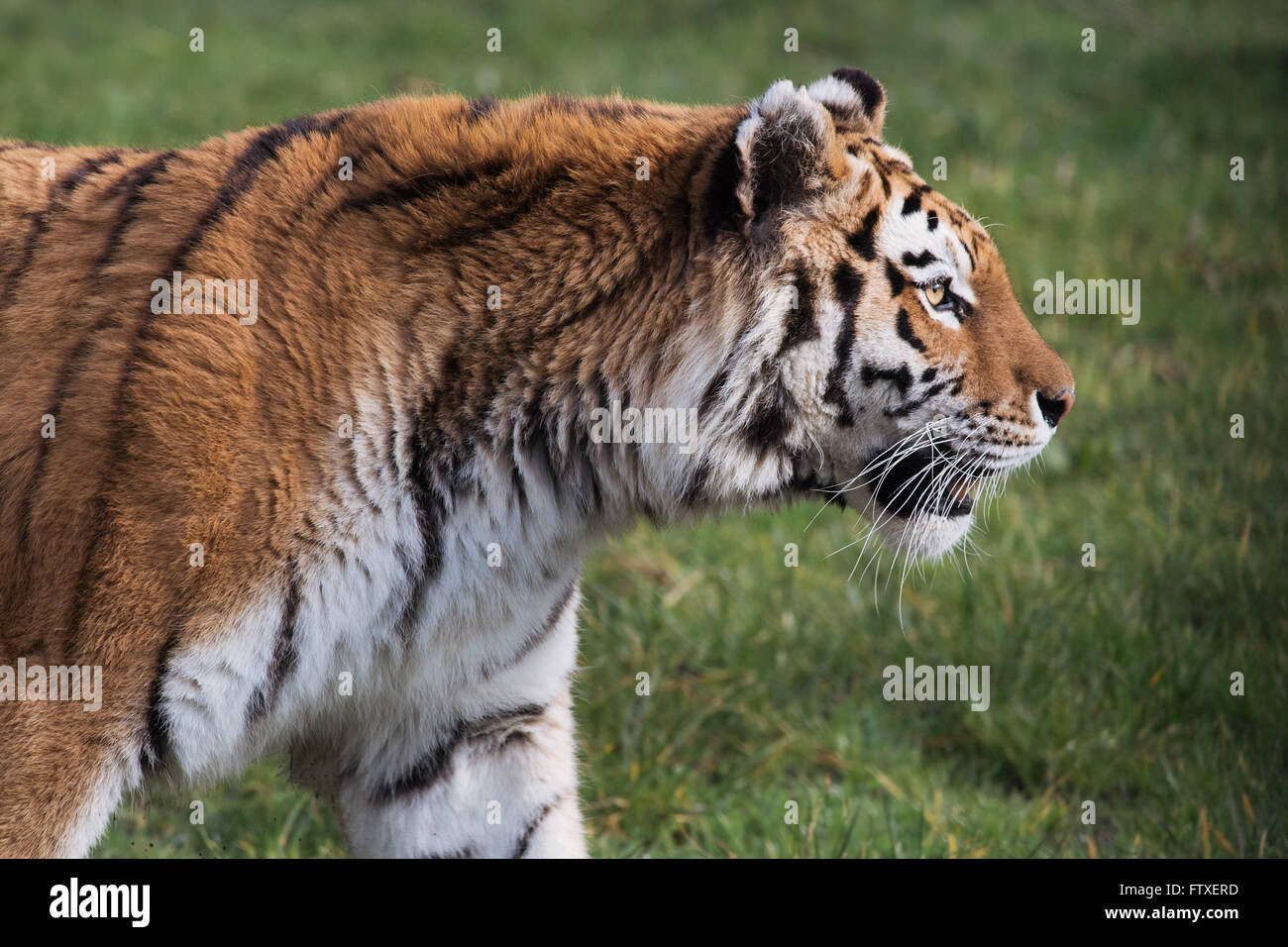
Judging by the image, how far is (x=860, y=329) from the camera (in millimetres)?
2619

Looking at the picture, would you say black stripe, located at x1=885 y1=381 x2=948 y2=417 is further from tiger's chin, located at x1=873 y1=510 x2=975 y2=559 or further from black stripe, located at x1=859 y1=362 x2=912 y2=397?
tiger's chin, located at x1=873 y1=510 x2=975 y2=559

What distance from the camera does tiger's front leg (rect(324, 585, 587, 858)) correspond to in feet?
9.64

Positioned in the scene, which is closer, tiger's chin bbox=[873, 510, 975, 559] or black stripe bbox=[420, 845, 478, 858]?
tiger's chin bbox=[873, 510, 975, 559]

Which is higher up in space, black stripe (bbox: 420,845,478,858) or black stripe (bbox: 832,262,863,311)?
black stripe (bbox: 832,262,863,311)

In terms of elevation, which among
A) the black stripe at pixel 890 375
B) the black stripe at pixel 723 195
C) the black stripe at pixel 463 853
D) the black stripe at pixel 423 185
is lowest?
the black stripe at pixel 463 853

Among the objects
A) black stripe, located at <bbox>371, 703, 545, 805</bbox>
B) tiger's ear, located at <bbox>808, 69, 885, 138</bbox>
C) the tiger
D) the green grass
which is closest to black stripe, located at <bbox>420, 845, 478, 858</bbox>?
black stripe, located at <bbox>371, 703, 545, 805</bbox>

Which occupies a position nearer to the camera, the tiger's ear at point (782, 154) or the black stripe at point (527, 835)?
the tiger's ear at point (782, 154)

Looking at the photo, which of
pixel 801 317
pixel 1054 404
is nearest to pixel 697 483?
pixel 801 317

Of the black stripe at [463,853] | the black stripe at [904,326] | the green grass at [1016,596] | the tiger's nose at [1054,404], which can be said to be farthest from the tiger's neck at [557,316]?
the green grass at [1016,596]

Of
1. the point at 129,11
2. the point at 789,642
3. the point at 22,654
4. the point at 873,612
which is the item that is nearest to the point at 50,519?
the point at 22,654

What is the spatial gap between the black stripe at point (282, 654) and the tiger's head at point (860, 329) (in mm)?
843

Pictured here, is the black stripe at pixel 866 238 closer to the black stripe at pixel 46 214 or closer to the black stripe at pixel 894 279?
the black stripe at pixel 894 279

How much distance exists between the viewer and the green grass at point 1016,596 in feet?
11.8

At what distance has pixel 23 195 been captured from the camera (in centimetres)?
276
